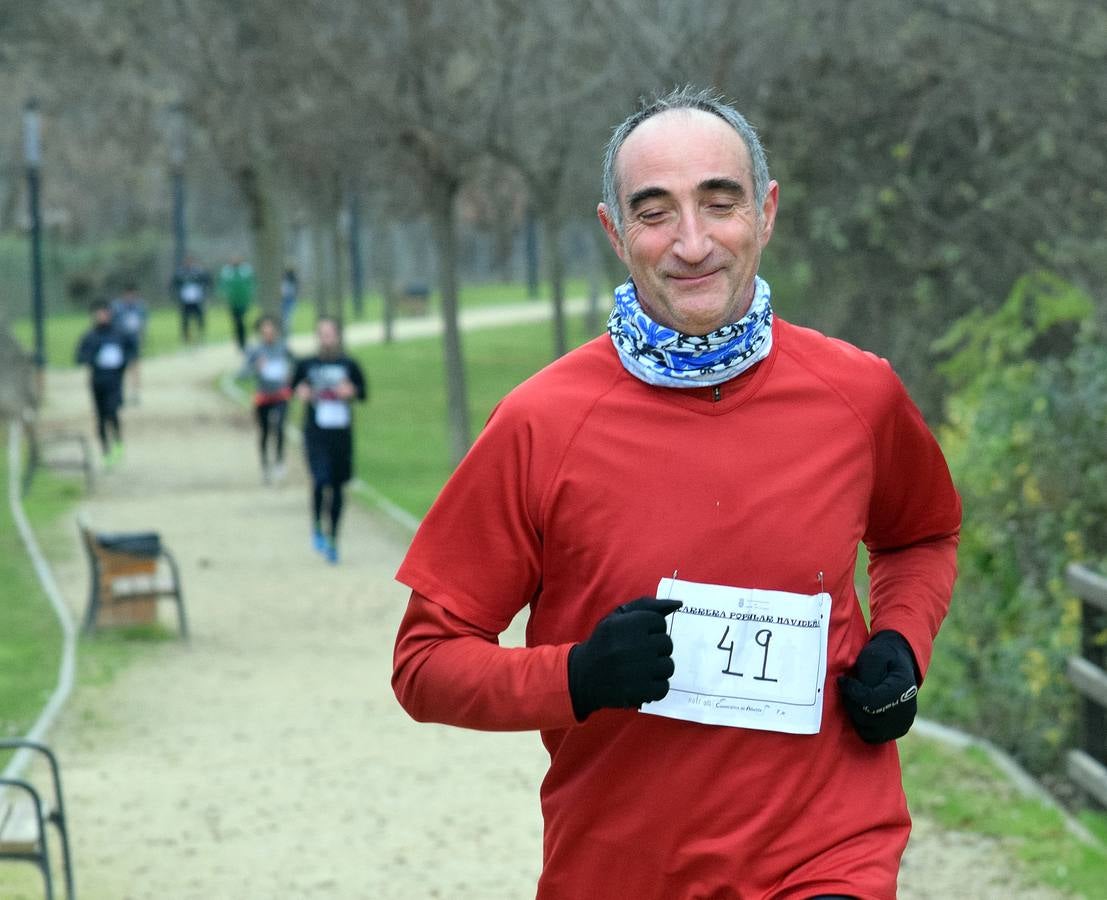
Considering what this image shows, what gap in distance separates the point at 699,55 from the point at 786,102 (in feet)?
11.2

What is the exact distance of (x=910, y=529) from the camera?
3.81 m

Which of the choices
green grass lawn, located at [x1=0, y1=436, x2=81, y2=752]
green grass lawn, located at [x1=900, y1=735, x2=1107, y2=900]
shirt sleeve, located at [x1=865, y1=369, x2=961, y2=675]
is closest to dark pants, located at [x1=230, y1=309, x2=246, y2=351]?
green grass lawn, located at [x1=0, y1=436, x2=81, y2=752]

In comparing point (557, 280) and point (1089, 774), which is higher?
point (1089, 774)

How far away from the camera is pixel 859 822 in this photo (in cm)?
338

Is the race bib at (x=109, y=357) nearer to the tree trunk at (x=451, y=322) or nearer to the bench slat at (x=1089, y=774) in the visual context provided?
the tree trunk at (x=451, y=322)

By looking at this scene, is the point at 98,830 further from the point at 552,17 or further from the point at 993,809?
the point at 552,17

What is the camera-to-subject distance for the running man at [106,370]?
79.4 ft

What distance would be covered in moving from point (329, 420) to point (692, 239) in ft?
44.4

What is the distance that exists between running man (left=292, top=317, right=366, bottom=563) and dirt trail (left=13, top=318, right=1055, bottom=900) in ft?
1.69

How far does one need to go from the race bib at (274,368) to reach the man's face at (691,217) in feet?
63.3

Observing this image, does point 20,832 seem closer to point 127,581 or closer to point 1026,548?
point 1026,548

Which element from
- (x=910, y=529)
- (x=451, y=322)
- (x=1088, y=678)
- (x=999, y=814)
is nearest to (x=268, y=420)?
(x=451, y=322)

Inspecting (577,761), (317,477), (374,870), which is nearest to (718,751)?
(577,761)

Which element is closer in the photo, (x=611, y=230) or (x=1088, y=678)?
(x=611, y=230)
